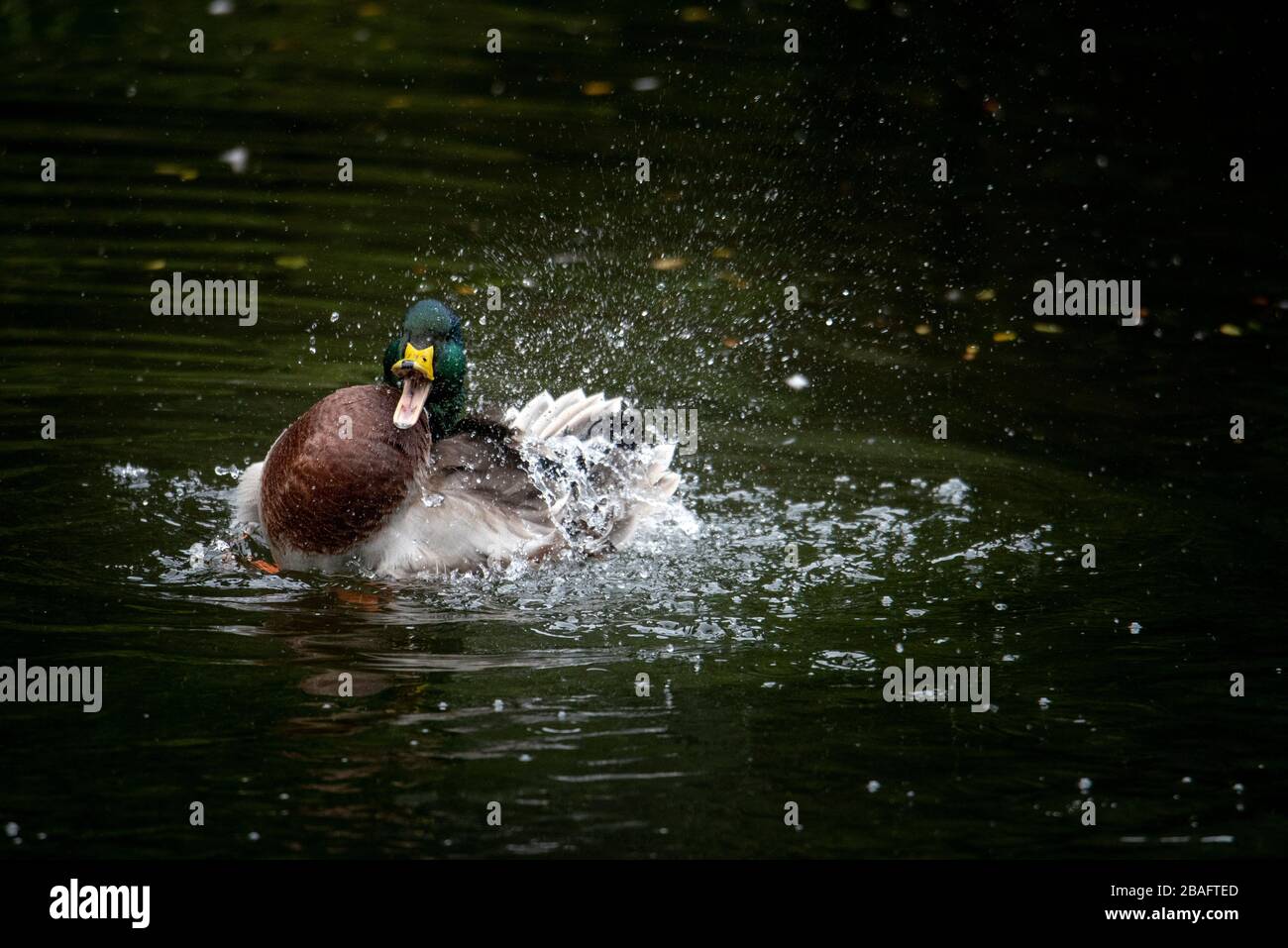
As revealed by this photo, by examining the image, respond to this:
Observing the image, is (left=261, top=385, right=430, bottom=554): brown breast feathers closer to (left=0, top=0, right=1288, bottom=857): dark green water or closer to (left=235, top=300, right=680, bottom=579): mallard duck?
(left=235, top=300, right=680, bottom=579): mallard duck

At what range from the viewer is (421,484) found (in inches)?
258

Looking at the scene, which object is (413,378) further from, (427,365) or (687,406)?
(687,406)

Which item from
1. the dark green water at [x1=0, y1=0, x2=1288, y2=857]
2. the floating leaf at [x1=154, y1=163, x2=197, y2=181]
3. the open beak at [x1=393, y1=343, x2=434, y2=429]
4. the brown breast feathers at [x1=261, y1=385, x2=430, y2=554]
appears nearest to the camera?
the dark green water at [x1=0, y1=0, x2=1288, y2=857]

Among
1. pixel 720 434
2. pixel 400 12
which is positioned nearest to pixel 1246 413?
pixel 720 434

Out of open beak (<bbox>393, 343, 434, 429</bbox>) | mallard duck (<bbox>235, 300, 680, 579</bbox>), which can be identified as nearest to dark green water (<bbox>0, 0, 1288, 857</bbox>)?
mallard duck (<bbox>235, 300, 680, 579</bbox>)

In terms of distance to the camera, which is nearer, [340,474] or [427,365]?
[340,474]

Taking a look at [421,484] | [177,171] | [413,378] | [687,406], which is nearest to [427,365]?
[413,378]

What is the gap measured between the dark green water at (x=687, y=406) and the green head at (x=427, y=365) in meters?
0.75

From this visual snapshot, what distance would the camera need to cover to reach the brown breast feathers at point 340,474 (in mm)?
6332

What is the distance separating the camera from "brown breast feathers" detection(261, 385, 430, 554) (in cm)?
633

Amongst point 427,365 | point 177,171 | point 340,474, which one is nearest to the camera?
point 340,474

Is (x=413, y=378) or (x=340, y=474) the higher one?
(x=413, y=378)

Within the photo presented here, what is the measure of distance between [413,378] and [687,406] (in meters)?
2.67
